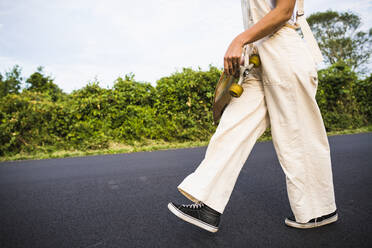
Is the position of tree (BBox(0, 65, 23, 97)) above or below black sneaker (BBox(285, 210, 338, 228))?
above

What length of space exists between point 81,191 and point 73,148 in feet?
14.7

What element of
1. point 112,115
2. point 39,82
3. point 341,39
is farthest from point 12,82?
point 341,39

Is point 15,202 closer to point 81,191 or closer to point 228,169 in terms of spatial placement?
point 81,191

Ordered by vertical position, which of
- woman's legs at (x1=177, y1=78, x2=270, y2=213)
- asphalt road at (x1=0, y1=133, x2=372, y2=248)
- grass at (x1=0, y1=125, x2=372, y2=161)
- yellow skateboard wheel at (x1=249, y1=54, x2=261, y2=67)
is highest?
yellow skateboard wheel at (x1=249, y1=54, x2=261, y2=67)

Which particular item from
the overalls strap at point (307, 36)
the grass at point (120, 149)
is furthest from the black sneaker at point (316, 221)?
the grass at point (120, 149)

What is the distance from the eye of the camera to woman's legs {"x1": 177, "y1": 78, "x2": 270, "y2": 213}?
153cm

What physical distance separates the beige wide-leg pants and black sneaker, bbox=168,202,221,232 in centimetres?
5

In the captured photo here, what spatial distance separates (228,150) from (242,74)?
50 cm

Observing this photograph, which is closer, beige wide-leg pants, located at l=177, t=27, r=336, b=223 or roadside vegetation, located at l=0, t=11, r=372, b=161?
beige wide-leg pants, located at l=177, t=27, r=336, b=223

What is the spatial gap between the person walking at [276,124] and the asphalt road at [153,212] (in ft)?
0.58

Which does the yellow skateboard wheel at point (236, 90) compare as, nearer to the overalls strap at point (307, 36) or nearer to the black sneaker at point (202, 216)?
the overalls strap at point (307, 36)

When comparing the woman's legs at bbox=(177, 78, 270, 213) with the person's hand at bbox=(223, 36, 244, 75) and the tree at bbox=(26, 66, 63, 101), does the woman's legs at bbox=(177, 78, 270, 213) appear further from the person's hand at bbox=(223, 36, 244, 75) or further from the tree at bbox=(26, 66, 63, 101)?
the tree at bbox=(26, 66, 63, 101)

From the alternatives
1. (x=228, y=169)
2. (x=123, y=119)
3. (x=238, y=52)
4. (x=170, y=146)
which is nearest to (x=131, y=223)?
(x=228, y=169)

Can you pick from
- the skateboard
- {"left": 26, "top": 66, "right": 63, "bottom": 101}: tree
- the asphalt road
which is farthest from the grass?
{"left": 26, "top": 66, "right": 63, "bottom": 101}: tree
